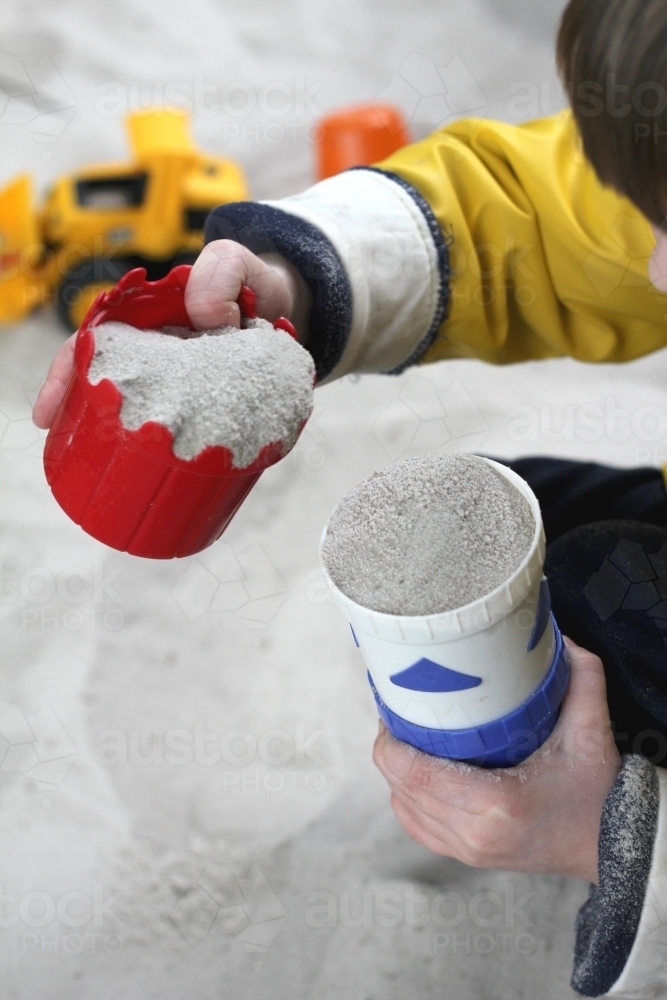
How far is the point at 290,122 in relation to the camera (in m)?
1.20

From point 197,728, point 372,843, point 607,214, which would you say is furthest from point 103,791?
point 607,214

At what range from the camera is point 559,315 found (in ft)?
2.08

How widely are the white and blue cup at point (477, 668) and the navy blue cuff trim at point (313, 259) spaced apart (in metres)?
0.16

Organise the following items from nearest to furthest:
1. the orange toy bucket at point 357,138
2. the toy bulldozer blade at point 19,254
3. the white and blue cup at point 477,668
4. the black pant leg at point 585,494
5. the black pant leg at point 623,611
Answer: the white and blue cup at point 477,668 → the black pant leg at point 623,611 → the black pant leg at point 585,494 → the toy bulldozer blade at point 19,254 → the orange toy bucket at point 357,138

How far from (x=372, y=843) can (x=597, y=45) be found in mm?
469

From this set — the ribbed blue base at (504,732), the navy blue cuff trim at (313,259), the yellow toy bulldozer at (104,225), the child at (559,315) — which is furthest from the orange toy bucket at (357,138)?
the ribbed blue base at (504,732)

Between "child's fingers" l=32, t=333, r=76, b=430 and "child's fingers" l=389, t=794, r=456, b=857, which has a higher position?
"child's fingers" l=32, t=333, r=76, b=430

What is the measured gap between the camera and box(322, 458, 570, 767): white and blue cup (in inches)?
14.1

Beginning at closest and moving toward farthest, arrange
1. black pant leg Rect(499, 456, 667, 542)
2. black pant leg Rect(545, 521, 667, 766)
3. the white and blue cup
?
the white and blue cup < black pant leg Rect(545, 521, 667, 766) < black pant leg Rect(499, 456, 667, 542)

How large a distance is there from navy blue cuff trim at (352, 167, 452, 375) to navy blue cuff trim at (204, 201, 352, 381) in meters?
0.08

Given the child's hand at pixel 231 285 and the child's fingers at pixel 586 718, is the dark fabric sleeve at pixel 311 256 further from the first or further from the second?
the child's fingers at pixel 586 718

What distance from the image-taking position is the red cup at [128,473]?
0.37 metres

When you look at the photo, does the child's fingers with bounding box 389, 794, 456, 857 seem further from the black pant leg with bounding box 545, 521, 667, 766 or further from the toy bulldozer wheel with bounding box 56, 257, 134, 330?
the toy bulldozer wheel with bounding box 56, 257, 134, 330

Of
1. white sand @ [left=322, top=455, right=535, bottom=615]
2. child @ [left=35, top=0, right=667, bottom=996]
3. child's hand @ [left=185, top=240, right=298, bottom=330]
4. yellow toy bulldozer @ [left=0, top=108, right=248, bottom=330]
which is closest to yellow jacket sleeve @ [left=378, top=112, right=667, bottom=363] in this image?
child @ [left=35, top=0, right=667, bottom=996]
